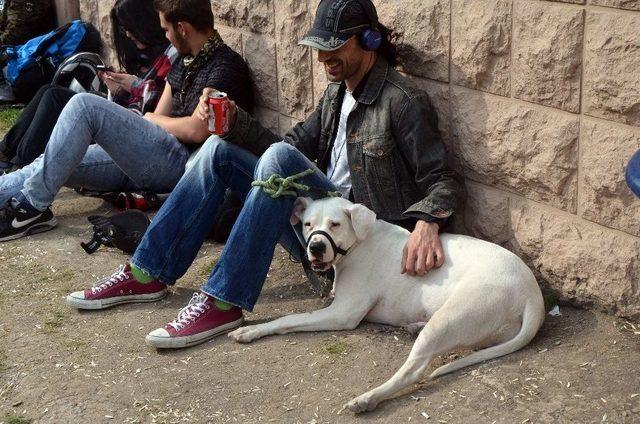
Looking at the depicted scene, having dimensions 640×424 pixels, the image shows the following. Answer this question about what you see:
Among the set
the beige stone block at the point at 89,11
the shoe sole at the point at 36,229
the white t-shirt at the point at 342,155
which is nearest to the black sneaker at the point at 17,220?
the shoe sole at the point at 36,229

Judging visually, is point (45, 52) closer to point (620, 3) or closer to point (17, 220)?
point (17, 220)

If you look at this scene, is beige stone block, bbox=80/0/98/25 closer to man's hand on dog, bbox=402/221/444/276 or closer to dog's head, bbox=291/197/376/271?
dog's head, bbox=291/197/376/271

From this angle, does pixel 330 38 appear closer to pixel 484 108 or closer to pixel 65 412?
pixel 484 108

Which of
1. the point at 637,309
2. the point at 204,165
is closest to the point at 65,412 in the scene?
the point at 204,165

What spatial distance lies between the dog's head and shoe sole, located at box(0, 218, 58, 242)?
7.08 ft

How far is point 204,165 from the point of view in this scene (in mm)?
4398

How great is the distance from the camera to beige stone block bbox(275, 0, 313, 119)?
5242 mm

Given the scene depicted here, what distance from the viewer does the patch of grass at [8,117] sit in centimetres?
781

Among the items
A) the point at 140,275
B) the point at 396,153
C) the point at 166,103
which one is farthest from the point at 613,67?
the point at 166,103

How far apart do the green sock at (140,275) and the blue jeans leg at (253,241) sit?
51cm

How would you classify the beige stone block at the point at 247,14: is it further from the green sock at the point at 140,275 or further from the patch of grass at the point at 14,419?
the patch of grass at the point at 14,419

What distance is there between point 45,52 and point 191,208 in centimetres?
408

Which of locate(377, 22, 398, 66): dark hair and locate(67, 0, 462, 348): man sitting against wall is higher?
locate(377, 22, 398, 66): dark hair

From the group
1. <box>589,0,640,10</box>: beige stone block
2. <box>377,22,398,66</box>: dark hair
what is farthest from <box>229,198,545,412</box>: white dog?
<box>589,0,640,10</box>: beige stone block
